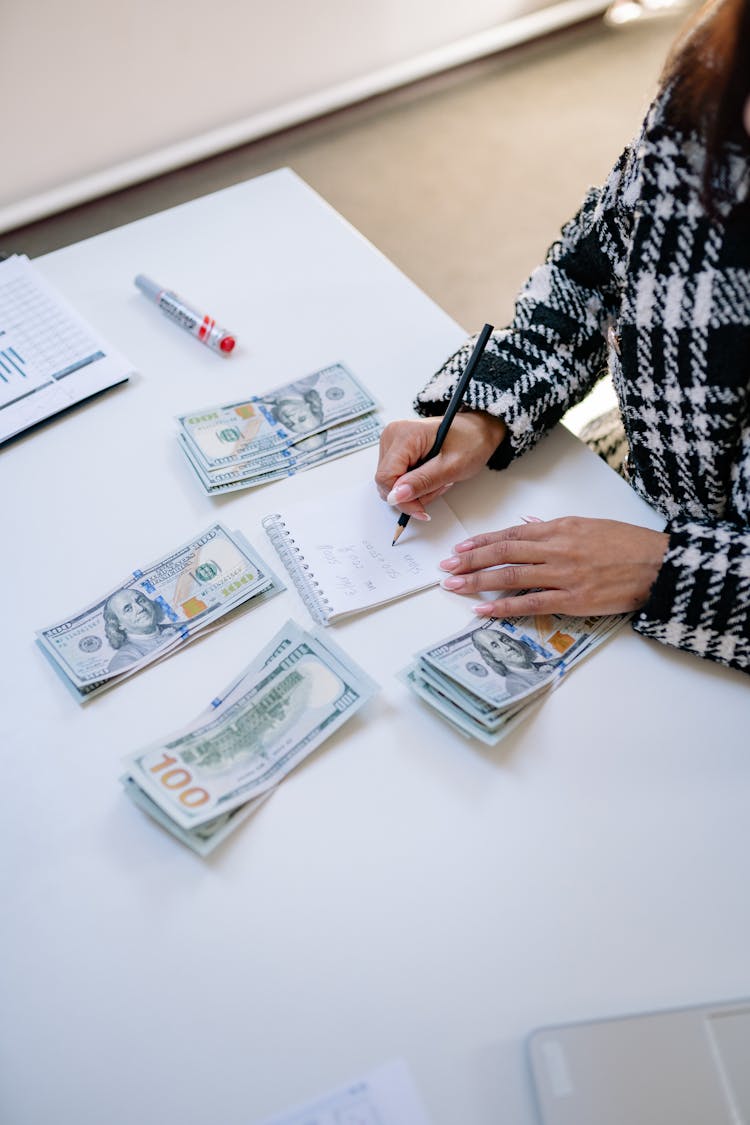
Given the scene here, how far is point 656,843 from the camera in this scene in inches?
36.7

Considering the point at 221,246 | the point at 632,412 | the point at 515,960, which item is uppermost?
the point at 221,246

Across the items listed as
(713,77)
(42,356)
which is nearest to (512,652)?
(713,77)

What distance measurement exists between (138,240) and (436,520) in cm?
77

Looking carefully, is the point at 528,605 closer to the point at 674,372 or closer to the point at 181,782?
the point at 674,372

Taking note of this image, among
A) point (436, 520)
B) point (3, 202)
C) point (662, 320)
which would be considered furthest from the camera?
point (3, 202)

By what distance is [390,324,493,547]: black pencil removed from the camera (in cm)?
117

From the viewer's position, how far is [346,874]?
902mm

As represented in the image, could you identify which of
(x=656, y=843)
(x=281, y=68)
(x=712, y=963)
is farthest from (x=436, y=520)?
(x=281, y=68)

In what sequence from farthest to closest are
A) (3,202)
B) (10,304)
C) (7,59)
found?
(3,202) < (7,59) < (10,304)

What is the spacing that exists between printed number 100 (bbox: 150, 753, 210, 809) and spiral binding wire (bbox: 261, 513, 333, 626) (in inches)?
9.4

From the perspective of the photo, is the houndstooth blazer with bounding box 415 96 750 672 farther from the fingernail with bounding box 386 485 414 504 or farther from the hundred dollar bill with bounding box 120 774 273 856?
the hundred dollar bill with bounding box 120 774 273 856

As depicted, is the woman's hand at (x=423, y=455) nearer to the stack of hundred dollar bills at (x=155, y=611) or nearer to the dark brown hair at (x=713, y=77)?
the stack of hundred dollar bills at (x=155, y=611)

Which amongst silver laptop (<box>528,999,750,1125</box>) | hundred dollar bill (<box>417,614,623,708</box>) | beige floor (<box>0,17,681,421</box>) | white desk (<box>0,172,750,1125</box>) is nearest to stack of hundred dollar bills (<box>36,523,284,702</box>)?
white desk (<box>0,172,750,1125</box>)

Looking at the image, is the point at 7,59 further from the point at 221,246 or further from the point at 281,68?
the point at 221,246
